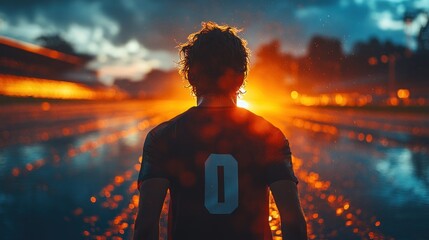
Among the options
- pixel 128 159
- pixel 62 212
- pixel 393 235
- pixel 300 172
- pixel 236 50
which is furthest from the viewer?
pixel 128 159

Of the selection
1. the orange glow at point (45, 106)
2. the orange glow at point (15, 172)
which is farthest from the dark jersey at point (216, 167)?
the orange glow at point (45, 106)

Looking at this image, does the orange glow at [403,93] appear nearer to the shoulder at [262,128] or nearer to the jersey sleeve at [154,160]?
the shoulder at [262,128]

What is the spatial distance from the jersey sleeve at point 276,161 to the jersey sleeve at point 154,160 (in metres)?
0.38

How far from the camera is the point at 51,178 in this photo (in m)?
10.9

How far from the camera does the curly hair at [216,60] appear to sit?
2.38m

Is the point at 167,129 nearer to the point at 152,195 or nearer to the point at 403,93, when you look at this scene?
the point at 152,195

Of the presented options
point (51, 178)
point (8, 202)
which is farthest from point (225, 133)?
point (51, 178)

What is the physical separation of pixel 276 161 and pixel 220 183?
22cm

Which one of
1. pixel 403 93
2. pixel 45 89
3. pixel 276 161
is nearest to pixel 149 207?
pixel 276 161

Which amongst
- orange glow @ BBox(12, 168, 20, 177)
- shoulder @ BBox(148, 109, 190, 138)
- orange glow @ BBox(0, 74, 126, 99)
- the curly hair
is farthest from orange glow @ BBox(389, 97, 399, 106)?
shoulder @ BBox(148, 109, 190, 138)

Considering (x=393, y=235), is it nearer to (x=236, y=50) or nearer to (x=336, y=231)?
(x=336, y=231)

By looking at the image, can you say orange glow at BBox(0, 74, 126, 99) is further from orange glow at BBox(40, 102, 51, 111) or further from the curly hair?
the curly hair

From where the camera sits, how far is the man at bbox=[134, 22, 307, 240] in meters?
2.20

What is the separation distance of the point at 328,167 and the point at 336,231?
6.63 meters
